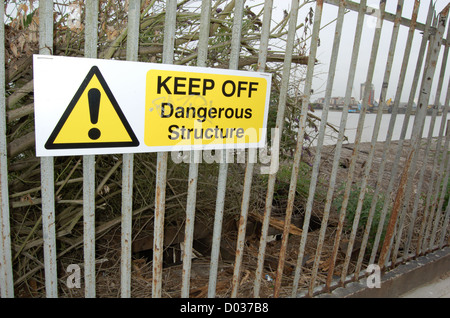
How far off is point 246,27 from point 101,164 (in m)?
1.51

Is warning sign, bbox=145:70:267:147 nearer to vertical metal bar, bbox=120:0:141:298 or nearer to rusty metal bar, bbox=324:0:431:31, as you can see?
vertical metal bar, bbox=120:0:141:298

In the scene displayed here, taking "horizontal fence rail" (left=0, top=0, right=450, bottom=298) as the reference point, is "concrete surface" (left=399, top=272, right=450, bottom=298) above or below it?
below

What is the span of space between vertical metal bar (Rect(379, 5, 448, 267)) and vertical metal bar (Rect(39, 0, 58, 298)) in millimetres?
2441

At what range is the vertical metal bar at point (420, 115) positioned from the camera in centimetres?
255

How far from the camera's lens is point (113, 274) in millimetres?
2725

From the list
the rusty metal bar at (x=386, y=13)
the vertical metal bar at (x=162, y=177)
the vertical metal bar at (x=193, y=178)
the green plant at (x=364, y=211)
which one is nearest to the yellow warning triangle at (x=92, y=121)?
the vertical metal bar at (x=162, y=177)

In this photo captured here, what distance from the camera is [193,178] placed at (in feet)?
5.47

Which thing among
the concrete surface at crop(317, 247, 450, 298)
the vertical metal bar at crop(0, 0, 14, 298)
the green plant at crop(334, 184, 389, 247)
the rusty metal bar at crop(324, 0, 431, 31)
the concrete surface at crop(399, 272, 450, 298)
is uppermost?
the rusty metal bar at crop(324, 0, 431, 31)

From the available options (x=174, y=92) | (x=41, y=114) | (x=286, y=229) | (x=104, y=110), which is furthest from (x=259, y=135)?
(x=41, y=114)

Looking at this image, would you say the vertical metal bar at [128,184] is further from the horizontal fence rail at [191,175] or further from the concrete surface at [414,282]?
the concrete surface at [414,282]

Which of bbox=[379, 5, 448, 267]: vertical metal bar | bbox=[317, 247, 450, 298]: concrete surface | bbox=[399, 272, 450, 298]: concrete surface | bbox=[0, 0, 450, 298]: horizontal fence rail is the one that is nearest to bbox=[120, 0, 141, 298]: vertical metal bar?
bbox=[0, 0, 450, 298]: horizontal fence rail

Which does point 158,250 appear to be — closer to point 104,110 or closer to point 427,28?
point 104,110

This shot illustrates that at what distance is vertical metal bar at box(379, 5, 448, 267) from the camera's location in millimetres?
2551

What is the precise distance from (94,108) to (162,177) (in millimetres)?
417
